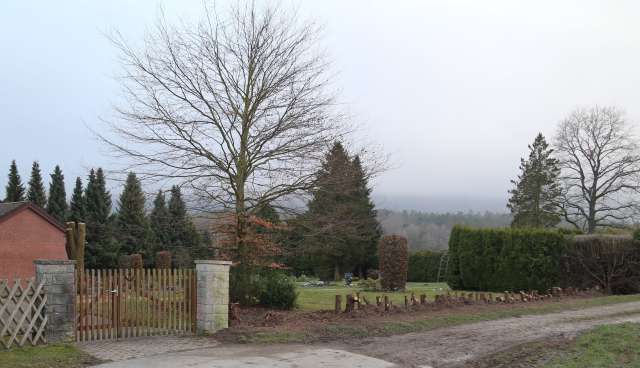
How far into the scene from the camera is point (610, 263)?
2147 centimetres

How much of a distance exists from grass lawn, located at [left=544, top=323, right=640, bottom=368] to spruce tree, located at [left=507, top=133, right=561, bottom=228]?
138 ft

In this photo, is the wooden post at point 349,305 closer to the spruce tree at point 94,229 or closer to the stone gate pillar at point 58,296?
the stone gate pillar at point 58,296

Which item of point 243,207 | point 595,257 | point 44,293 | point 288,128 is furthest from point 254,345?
point 595,257

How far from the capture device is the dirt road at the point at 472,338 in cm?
1032

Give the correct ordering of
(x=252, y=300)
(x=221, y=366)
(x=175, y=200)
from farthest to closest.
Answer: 1. (x=175, y=200)
2. (x=252, y=300)
3. (x=221, y=366)

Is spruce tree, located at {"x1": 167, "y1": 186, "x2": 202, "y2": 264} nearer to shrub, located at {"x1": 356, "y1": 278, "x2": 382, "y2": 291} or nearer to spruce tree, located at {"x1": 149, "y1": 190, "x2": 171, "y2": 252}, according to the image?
spruce tree, located at {"x1": 149, "y1": 190, "x2": 171, "y2": 252}

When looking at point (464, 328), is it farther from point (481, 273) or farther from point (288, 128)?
point (481, 273)

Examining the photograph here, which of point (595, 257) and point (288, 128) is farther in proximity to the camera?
point (595, 257)

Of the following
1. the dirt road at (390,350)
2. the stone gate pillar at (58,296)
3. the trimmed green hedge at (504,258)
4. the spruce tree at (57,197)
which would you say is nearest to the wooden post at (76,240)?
the stone gate pillar at (58,296)

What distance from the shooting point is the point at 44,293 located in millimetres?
10852

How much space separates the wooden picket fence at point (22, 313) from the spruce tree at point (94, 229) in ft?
122

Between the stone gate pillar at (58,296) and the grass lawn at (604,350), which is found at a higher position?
the stone gate pillar at (58,296)

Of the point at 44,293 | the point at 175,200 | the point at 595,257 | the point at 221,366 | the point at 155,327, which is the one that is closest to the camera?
the point at 221,366

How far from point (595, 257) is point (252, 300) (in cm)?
1312
